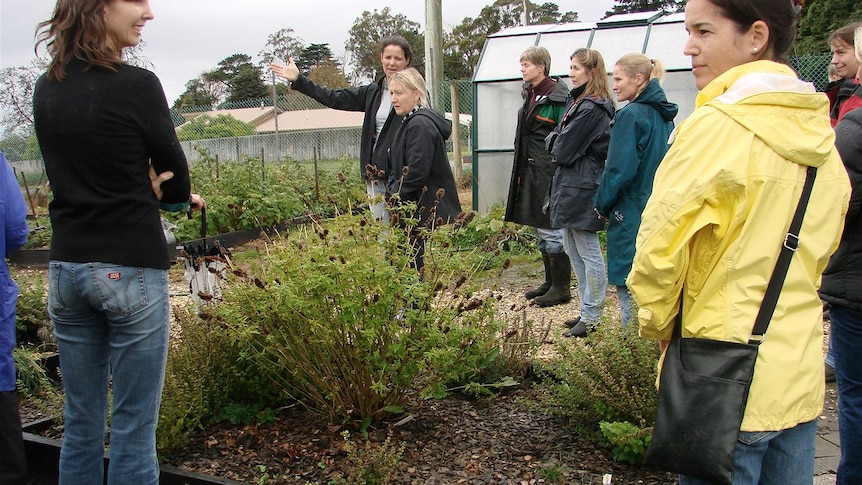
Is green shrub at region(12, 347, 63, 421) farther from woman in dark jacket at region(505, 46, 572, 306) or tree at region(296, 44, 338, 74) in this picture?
tree at region(296, 44, 338, 74)

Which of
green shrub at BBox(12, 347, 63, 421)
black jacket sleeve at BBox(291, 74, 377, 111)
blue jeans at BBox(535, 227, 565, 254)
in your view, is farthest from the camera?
blue jeans at BBox(535, 227, 565, 254)

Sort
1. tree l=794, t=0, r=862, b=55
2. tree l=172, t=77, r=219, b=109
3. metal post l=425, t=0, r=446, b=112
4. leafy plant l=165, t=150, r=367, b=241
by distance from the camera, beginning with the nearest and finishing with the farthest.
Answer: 1. leafy plant l=165, t=150, r=367, b=241
2. metal post l=425, t=0, r=446, b=112
3. tree l=794, t=0, r=862, b=55
4. tree l=172, t=77, r=219, b=109

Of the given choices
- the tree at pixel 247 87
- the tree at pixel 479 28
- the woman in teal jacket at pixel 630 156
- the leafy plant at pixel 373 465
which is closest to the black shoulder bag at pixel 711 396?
the leafy plant at pixel 373 465

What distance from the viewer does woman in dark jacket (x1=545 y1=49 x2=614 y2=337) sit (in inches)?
203

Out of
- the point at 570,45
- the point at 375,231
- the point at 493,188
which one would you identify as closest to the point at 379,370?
the point at 375,231

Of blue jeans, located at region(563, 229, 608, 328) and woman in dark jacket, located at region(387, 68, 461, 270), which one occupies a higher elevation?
woman in dark jacket, located at region(387, 68, 461, 270)

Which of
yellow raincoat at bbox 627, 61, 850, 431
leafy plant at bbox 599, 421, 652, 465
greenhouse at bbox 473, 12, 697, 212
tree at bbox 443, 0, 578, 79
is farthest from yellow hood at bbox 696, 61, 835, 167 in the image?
tree at bbox 443, 0, 578, 79

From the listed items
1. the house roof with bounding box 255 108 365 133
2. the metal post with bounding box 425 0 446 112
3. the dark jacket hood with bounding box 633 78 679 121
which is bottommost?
the dark jacket hood with bounding box 633 78 679 121

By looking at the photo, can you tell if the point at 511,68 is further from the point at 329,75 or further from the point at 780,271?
the point at 329,75

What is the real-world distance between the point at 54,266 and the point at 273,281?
1.09 meters

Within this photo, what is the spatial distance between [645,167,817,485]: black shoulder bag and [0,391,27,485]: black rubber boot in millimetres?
2276

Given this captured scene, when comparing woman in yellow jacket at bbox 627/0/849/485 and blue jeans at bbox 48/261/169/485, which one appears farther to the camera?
blue jeans at bbox 48/261/169/485

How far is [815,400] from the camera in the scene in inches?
70.4

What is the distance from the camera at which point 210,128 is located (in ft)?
68.8
